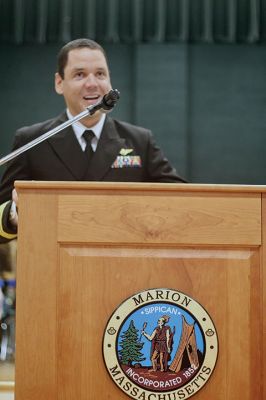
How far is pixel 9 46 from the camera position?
612cm

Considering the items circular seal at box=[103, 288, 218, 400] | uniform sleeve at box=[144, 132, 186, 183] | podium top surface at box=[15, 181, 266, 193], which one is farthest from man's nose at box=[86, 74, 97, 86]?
circular seal at box=[103, 288, 218, 400]

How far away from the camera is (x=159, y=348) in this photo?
1.45 metres

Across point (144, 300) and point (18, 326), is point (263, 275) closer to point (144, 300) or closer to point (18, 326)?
point (144, 300)

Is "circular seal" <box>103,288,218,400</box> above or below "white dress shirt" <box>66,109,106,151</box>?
below

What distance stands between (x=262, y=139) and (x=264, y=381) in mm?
4755

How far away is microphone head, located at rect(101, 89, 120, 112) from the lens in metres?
1.69

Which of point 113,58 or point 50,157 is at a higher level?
point 113,58

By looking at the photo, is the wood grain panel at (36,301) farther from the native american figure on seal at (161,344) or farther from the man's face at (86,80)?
the man's face at (86,80)

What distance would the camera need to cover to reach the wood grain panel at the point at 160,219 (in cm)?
Result: 150

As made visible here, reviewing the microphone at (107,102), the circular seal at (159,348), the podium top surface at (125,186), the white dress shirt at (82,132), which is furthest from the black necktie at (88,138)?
the circular seal at (159,348)

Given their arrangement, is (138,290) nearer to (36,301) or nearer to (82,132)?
(36,301)

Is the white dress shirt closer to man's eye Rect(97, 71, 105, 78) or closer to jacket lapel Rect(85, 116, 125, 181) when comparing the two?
jacket lapel Rect(85, 116, 125, 181)

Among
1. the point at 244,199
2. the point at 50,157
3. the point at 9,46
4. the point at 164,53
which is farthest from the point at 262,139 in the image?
the point at 244,199

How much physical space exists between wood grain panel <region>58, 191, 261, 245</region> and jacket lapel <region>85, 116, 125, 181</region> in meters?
0.82
